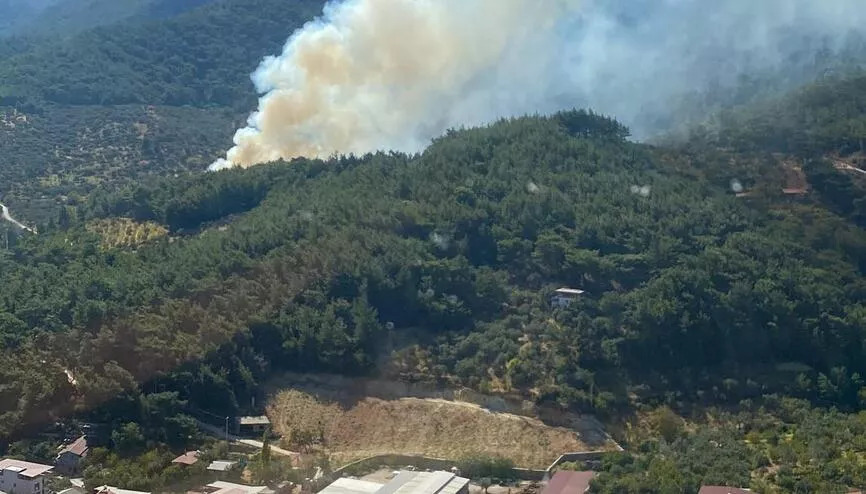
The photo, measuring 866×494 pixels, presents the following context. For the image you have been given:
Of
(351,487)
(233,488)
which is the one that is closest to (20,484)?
(233,488)

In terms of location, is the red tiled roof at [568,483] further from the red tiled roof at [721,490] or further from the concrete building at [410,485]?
the red tiled roof at [721,490]

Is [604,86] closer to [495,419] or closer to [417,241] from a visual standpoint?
[417,241]

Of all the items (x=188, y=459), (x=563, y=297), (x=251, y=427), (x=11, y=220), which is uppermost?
(x=11, y=220)

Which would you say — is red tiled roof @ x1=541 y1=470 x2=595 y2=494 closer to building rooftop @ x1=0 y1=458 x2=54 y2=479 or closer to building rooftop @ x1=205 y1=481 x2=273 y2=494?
building rooftop @ x1=205 y1=481 x2=273 y2=494

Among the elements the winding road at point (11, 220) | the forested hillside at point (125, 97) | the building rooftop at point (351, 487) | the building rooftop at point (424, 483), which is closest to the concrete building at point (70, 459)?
the building rooftop at point (351, 487)

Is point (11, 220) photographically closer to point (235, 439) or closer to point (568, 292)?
point (235, 439)

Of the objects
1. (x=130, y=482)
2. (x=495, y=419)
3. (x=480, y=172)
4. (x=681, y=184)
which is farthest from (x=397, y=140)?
(x=130, y=482)

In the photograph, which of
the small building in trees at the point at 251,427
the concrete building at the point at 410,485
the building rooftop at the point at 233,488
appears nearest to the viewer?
the concrete building at the point at 410,485
